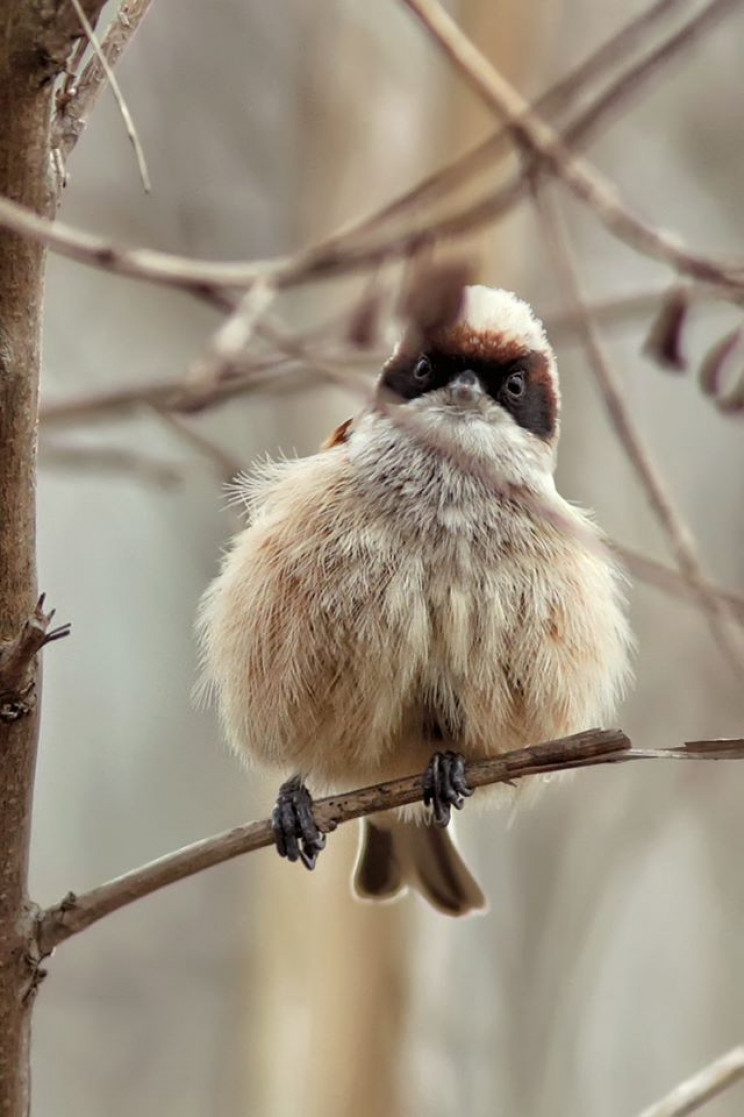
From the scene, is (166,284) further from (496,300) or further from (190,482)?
(190,482)

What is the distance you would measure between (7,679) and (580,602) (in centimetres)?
199

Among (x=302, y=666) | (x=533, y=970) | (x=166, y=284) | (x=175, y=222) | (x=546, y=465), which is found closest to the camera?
(x=166, y=284)

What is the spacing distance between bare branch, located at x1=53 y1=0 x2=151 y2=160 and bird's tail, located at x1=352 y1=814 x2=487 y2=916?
2709 mm

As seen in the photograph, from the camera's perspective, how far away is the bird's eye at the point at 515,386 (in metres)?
4.70

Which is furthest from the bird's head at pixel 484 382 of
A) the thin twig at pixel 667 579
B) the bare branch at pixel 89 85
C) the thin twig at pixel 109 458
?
the thin twig at pixel 667 579

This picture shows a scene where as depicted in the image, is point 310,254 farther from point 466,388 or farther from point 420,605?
point 466,388

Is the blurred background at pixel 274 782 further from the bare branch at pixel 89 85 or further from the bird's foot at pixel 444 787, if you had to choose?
the bare branch at pixel 89 85

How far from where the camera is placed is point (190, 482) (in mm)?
8992

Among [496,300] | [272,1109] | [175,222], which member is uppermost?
[175,222]

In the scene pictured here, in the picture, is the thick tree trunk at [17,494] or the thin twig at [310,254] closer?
the thin twig at [310,254]

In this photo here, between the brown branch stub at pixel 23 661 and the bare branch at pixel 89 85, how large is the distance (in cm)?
89

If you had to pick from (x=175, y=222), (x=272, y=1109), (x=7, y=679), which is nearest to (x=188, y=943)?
(x=272, y=1109)

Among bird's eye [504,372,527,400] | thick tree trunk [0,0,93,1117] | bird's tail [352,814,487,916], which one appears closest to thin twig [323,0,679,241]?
thick tree trunk [0,0,93,1117]

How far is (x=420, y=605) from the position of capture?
409cm
